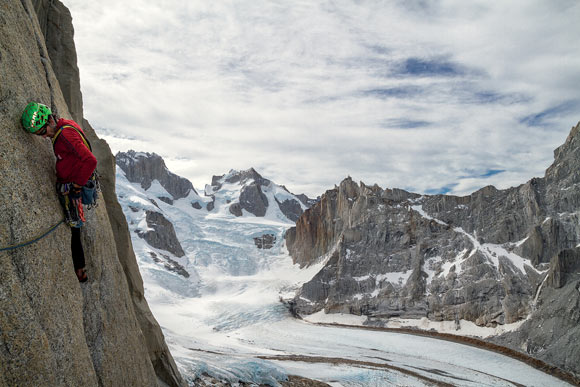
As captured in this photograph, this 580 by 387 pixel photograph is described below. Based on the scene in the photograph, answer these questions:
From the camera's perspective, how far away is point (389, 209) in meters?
72.4

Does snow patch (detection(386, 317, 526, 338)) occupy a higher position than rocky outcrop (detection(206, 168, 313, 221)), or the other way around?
rocky outcrop (detection(206, 168, 313, 221))

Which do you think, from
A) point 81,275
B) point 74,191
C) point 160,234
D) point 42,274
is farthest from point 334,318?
point 42,274

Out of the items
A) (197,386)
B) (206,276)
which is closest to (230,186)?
(206,276)

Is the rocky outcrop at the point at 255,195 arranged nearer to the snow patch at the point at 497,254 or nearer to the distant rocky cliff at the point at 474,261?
→ the distant rocky cliff at the point at 474,261

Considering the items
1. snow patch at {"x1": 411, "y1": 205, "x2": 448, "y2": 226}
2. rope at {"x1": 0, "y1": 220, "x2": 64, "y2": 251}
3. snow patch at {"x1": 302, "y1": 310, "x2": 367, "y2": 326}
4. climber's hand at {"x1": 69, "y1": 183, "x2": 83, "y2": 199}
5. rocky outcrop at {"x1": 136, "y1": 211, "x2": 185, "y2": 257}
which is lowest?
snow patch at {"x1": 302, "y1": 310, "x2": 367, "y2": 326}

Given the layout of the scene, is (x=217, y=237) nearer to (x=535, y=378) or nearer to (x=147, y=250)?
(x=147, y=250)

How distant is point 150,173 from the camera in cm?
15550

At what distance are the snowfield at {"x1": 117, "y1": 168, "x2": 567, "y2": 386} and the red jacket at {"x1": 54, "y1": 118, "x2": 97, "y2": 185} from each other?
12.1m

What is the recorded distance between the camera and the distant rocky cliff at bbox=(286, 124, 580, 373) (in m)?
43.2

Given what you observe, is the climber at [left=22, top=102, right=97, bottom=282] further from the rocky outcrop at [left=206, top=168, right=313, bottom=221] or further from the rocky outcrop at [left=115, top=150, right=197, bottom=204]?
the rocky outcrop at [left=206, top=168, right=313, bottom=221]

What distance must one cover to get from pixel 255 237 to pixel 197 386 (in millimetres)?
107736

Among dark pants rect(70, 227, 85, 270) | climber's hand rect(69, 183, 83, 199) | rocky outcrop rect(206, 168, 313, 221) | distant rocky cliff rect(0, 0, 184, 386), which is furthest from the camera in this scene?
rocky outcrop rect(206, 168, 313, 221)

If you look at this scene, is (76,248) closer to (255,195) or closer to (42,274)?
(42,274)

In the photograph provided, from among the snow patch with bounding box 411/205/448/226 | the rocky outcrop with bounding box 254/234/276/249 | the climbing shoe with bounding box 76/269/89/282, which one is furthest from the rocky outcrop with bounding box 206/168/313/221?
the climbing shoe with bounding box 76/269/89/282
